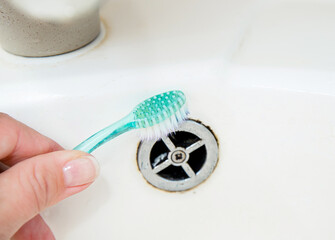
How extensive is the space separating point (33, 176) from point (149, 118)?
11cm

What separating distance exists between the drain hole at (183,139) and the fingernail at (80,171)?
94mm

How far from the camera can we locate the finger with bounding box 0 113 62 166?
0.29m

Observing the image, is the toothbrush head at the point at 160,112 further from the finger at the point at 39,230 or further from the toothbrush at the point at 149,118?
the finger at the point at 39,230

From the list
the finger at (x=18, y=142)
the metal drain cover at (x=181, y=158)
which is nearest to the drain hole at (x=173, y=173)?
the metal drain cover at (x=181, y=158)

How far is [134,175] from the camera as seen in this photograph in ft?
1.08

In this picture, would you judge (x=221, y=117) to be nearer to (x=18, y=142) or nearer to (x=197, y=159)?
(x=197, y=159)

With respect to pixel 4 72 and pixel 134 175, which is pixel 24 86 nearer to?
pixel 4 72

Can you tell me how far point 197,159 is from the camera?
13.5 inches

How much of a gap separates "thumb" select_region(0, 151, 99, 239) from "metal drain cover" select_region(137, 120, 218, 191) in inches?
2.7

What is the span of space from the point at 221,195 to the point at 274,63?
0.47 ft

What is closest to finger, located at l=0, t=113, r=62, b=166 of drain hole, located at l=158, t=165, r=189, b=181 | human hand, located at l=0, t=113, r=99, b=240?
human hand, located at l=0, t=113, r=99, b=240

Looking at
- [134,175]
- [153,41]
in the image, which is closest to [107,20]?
[153,41]

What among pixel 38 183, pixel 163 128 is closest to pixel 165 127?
pixel 163 128

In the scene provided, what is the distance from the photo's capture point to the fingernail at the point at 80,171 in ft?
0.86
